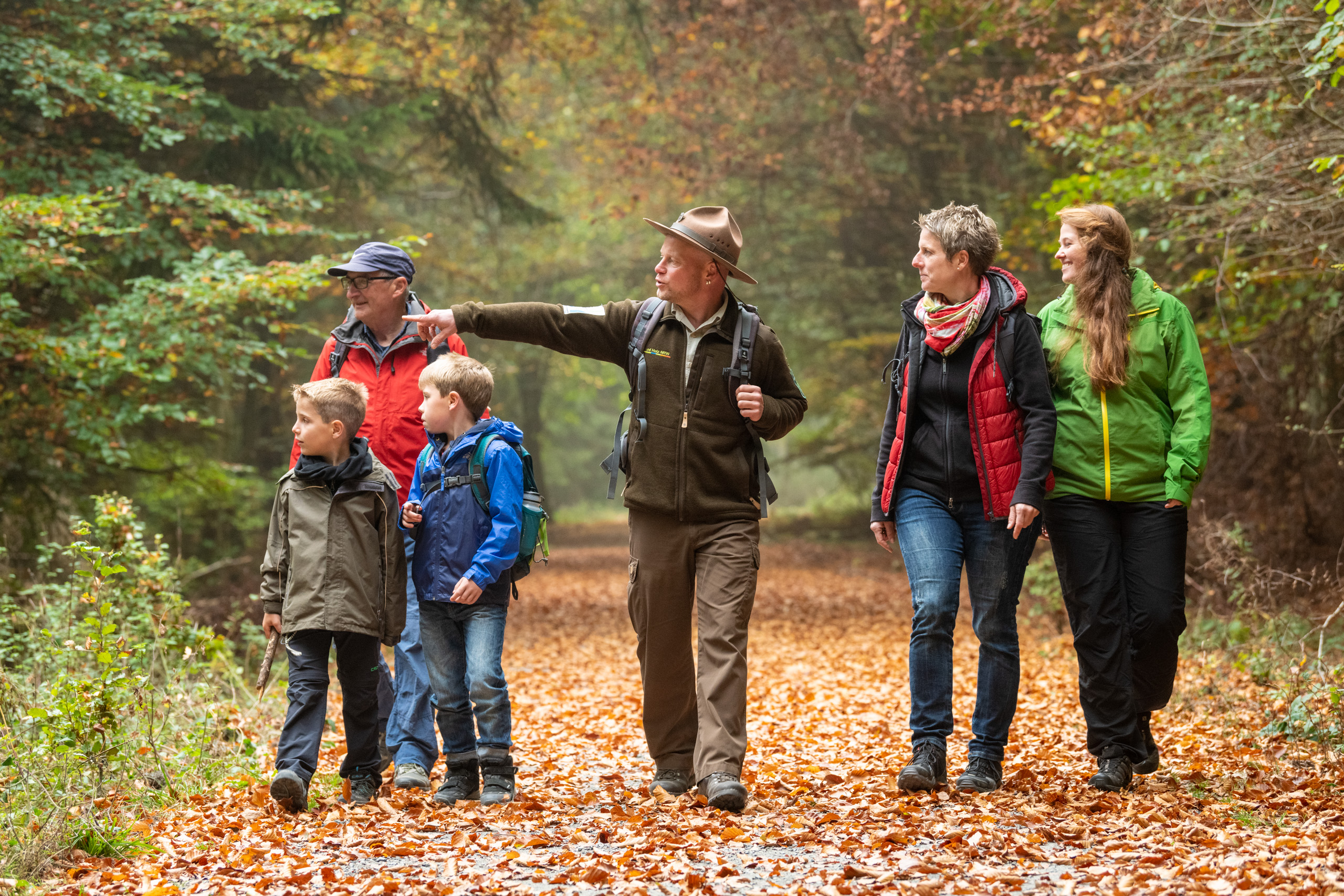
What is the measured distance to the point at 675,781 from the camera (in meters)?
5.14

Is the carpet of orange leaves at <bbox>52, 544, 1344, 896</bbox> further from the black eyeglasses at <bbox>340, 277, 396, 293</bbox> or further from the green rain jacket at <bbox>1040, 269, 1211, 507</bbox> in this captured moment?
the black eyeglasses at <bbox>340, 277, 396, 293</bbox>

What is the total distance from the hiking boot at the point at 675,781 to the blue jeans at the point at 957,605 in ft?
3.18

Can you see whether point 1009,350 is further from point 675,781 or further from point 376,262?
point 376,262

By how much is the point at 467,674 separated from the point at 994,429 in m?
2.39

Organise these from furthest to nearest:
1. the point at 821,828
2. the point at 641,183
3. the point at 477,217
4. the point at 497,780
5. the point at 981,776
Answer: the point at 641,183, the point at 477,217, the point at 497,780, the point at 981,776, the point at 821,828

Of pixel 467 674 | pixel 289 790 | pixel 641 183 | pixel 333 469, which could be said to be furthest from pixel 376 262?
pixel 641 183

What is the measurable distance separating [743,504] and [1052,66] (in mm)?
7867

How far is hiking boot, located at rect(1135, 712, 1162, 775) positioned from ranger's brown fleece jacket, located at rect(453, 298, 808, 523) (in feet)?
5.91

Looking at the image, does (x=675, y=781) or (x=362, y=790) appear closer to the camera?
(x=362, y=790)

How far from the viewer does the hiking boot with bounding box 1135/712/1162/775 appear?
5.00 metres

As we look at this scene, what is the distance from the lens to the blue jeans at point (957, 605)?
4910 mm

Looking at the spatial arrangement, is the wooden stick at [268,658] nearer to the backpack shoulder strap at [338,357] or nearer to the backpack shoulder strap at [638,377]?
the backpack shoulder strap at [338,357]

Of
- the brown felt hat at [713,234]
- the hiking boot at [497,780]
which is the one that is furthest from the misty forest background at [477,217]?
the brown felt hat at [713,234]

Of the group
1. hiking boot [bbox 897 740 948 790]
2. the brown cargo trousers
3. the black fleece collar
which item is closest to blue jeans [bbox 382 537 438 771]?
the black fleece collar
